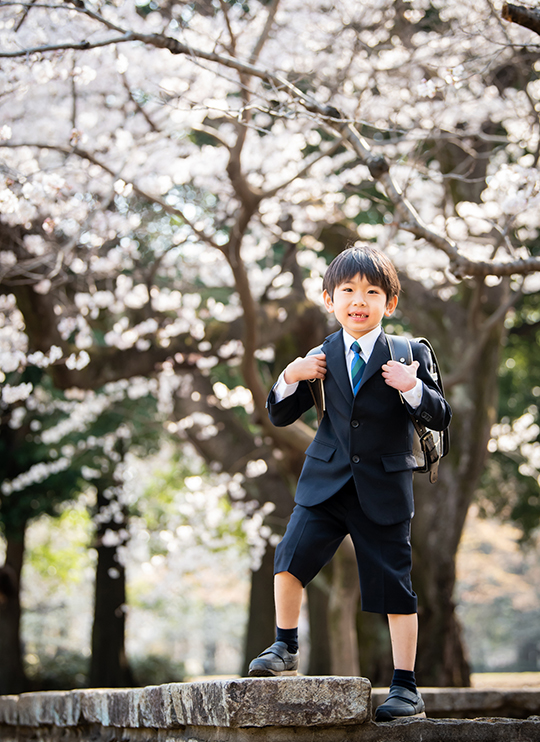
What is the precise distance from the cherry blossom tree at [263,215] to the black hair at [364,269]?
2785 millimetres

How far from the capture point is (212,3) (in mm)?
6941

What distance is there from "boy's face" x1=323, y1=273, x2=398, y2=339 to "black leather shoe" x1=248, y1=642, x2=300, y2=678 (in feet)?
3.71

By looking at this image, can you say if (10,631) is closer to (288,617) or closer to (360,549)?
(288,617)

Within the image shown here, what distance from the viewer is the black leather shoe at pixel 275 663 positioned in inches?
90.8

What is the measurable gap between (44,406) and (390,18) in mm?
6629

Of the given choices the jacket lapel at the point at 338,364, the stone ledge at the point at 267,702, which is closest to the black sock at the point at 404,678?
the stone ledge at the point at 267,702

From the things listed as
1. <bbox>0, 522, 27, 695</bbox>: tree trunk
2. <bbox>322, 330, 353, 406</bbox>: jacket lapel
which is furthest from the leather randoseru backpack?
<bbox>0, 522, 27, 695</bbox>: tree trunk

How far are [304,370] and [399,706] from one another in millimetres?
1164

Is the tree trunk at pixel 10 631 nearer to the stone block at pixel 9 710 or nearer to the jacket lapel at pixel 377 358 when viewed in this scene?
the stone block at pixel 9 710

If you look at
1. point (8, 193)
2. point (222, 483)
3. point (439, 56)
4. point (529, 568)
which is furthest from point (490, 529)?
point (8, 193)

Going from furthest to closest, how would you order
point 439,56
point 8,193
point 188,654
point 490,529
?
point 188,654, point 490,529, point 439,56, point 8,193

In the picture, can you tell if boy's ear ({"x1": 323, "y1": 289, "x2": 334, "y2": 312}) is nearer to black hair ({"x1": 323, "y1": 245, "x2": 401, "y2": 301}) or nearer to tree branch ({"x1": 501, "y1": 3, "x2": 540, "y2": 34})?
black hair ({"x1": 323, "y1": 245, "x2": 401, "y2": 301})

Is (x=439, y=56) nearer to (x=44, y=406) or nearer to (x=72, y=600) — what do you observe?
(x=44, y=406)

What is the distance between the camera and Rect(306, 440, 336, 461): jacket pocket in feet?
8.39
